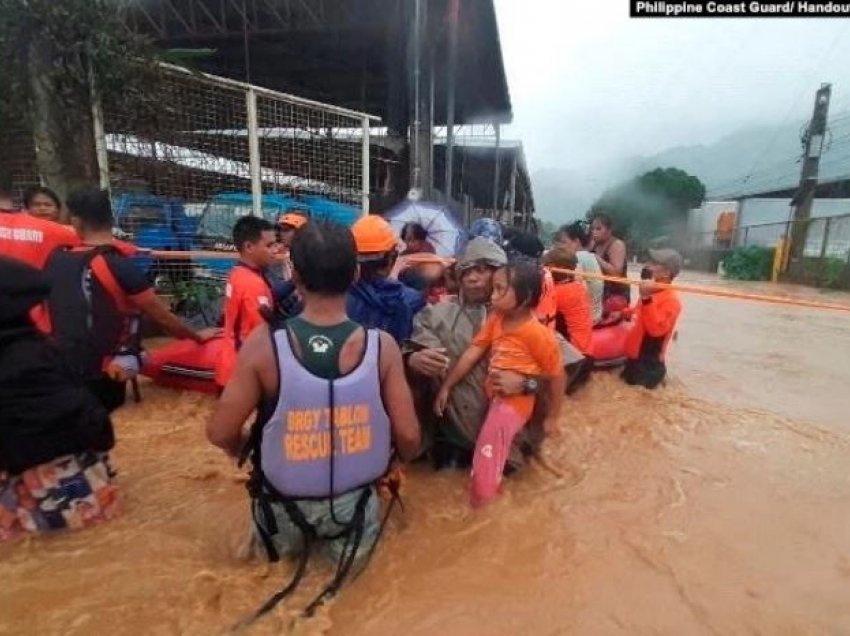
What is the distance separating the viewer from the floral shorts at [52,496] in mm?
2326

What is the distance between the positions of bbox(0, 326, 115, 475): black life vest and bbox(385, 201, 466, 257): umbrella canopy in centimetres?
394

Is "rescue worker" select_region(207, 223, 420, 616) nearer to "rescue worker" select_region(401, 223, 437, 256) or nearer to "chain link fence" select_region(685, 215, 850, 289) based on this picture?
"rescue worker" select_region(401, 223, 437, 256)

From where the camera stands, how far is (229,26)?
12961 millimetres

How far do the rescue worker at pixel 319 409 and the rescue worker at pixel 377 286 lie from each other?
72cm

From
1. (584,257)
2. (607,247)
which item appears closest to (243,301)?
(584,257)

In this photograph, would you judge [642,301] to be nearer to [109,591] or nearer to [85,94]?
[109,591]

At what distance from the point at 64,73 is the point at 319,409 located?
4.87 m

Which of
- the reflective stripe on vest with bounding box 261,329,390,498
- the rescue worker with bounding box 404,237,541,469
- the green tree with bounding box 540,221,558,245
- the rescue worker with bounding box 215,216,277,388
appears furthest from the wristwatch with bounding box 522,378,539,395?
the green tree with bounding box 540,221,558,245

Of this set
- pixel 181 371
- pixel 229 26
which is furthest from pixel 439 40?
pixel 181 371

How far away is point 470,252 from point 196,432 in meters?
2.28

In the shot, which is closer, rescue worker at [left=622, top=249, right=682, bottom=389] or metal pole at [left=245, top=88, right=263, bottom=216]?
rescue worker at [left=622, top=249, right=682, bottom=389]

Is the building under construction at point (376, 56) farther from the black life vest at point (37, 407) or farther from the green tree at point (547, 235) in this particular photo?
the black life vest at point (37, 407)

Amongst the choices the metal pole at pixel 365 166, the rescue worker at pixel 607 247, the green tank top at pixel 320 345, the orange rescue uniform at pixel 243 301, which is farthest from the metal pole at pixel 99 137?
the rescue worker at pixel 607 247

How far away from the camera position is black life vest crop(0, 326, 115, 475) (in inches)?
85.2
